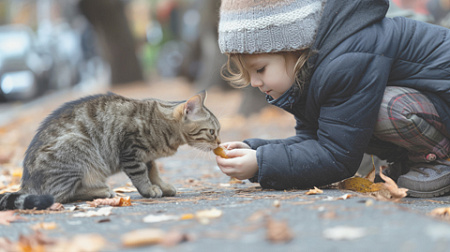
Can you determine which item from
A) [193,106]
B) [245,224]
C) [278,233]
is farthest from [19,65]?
[278,233]

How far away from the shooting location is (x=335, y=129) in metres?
3.24

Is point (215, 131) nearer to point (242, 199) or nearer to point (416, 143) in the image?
point (242, 199)

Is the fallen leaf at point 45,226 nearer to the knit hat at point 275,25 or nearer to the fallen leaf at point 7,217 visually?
the fallen leaf at point 7,217

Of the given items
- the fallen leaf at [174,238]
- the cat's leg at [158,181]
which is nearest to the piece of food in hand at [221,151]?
the cat's leg at [158,181]

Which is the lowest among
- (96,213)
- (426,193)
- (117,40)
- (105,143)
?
(426,193)

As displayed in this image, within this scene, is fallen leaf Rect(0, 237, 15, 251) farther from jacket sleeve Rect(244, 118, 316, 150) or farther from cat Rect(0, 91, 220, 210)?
jacket sleeve Rect(244, 118, 316, 150)

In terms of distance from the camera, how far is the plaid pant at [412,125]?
3279 millimetres

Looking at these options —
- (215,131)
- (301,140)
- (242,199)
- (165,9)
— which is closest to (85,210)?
(242,199)

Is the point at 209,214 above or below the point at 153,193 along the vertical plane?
above

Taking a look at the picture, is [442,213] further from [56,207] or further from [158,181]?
[56,207]

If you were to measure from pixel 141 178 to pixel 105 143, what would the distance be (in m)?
0.34

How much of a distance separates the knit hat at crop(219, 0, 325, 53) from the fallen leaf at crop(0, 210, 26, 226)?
5.51ft

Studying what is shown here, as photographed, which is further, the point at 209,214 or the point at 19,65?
the point at 19,65

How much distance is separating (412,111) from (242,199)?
1.22m
